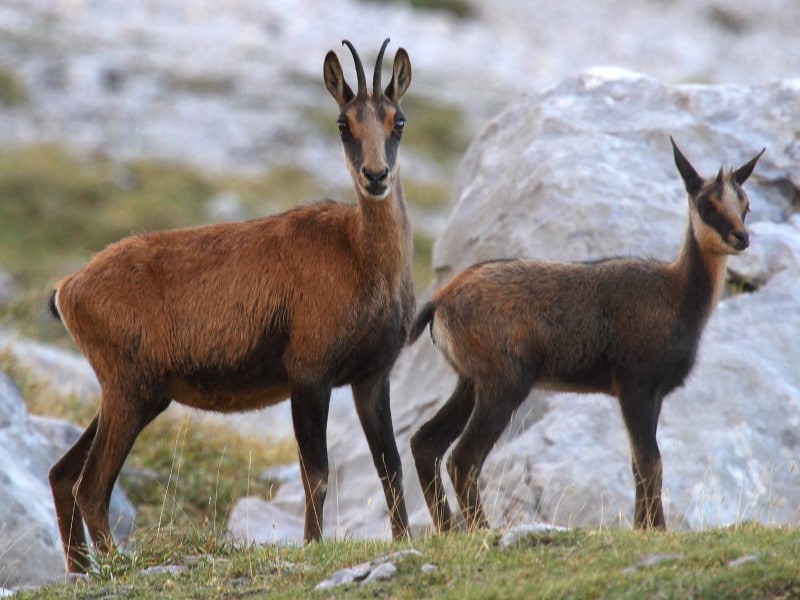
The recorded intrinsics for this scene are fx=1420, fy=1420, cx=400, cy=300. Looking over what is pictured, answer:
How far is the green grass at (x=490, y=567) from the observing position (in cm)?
622

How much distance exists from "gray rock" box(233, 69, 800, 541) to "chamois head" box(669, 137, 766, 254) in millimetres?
1721

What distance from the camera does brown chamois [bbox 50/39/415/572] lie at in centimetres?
869

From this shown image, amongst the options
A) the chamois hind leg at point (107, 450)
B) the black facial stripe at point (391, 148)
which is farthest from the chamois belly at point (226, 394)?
the black facial stripe at point (391, 148)

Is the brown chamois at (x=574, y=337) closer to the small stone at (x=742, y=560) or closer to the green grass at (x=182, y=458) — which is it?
the small stone at (x=742, y=560)

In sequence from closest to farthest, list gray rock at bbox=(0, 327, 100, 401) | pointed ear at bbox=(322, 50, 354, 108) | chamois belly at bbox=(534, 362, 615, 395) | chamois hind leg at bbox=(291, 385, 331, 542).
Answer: chamois hind leg at bbox=(291, 385, 331, 542)
chamois belly at bbox=(534, 362, 615, 395)
pointed ear at bbox=(322, 50, 354, 108)
gray rock at bbox=(0, 327, 100, 401)

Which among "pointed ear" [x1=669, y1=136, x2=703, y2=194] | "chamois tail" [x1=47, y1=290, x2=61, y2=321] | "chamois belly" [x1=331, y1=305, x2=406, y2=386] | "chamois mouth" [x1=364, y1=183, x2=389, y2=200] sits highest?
"chamois mouth" [x1=364, y1=183, x2=389, y2=200]

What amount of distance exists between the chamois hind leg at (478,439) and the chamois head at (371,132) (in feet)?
4.59

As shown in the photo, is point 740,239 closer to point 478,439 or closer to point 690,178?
point 690,178

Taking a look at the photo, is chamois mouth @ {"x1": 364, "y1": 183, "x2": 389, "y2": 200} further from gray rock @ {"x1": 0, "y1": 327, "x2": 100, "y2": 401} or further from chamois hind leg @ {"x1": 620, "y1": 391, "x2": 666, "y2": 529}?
gray rock @ {"x1": 0, "y1": 327, "x2": 100, "y2": 401}

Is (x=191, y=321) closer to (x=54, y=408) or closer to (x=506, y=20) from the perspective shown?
(x=54, y=408)

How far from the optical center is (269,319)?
8.88m

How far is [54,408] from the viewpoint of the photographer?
14.5 metres

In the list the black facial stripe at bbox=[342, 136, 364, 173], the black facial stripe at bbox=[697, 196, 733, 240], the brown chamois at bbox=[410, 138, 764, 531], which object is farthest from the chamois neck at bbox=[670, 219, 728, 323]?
the black facial stripe at bbox=[342, 136, 364, 173]

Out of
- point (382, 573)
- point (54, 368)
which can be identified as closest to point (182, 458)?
point (54, 368)
